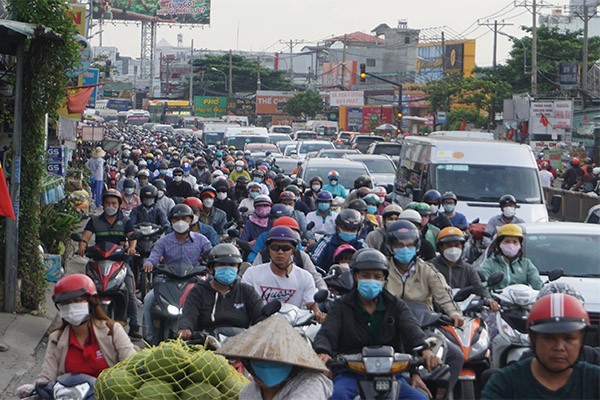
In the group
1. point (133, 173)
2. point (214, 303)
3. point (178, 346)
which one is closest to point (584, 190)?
point (133, 173)

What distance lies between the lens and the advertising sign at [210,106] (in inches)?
4793

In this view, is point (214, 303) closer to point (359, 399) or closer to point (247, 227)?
point (359, 399)

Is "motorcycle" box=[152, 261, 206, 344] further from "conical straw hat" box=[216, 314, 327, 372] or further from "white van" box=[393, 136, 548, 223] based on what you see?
"white van" box=[393, 136, 548, 223]

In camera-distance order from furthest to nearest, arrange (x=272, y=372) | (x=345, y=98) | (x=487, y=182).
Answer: (x=345, y=98), (x=487, y=182), (x=272, y=372)

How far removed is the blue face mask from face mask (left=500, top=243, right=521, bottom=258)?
642 cm

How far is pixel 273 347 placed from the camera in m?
5.23

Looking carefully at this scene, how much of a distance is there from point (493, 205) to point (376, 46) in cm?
10758

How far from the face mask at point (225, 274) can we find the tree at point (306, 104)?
3791 inches

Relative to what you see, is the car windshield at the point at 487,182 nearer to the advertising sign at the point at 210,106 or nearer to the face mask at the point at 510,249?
the face mask at the point at 510,249

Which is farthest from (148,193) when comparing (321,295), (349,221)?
(321,295)

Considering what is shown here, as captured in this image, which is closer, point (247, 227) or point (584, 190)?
point (247, 227)

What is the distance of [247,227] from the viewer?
14633 millimetres

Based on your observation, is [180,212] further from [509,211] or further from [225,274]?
[509,211]

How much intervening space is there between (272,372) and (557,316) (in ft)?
4.02
